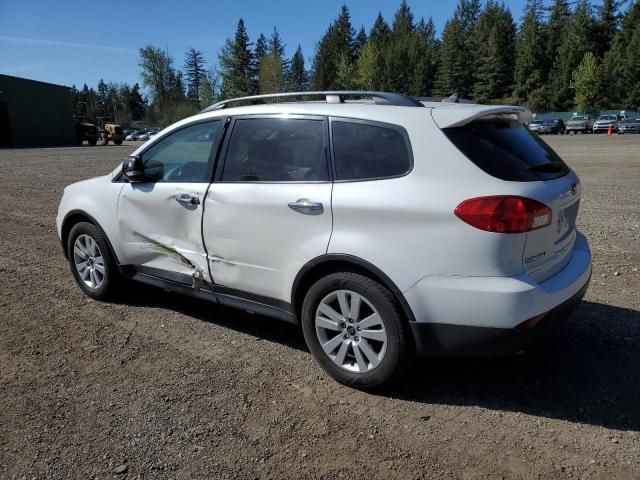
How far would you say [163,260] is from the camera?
441 cm

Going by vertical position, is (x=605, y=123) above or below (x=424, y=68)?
below

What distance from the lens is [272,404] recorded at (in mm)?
3295

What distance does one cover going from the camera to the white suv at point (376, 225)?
2.91 meters

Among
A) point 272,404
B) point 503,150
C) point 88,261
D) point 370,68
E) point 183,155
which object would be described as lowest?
point 272,404

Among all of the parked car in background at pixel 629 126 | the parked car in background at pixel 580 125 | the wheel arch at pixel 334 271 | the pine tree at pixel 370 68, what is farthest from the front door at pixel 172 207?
the pine tree at pixel 370 68

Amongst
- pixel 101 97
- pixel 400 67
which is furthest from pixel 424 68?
pixel 101 97

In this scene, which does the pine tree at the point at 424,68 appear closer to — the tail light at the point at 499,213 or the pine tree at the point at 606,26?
the pine tree at the point at 606,26

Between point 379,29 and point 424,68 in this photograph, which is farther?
point 379,29

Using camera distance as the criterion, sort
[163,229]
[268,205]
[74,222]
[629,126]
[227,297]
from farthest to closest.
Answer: [629,126] < [74,222] < [163,229] < [227,297] < [268,205]

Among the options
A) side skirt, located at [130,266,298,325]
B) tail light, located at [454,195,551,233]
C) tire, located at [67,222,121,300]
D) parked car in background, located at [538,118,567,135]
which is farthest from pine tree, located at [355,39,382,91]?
tail light, located at [454,195,551,233]

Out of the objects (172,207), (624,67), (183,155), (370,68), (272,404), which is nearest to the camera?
(272,404)

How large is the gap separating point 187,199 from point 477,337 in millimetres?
2338

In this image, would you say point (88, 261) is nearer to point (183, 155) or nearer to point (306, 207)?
point (183, 155)

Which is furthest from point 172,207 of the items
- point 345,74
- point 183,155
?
point 345,74
